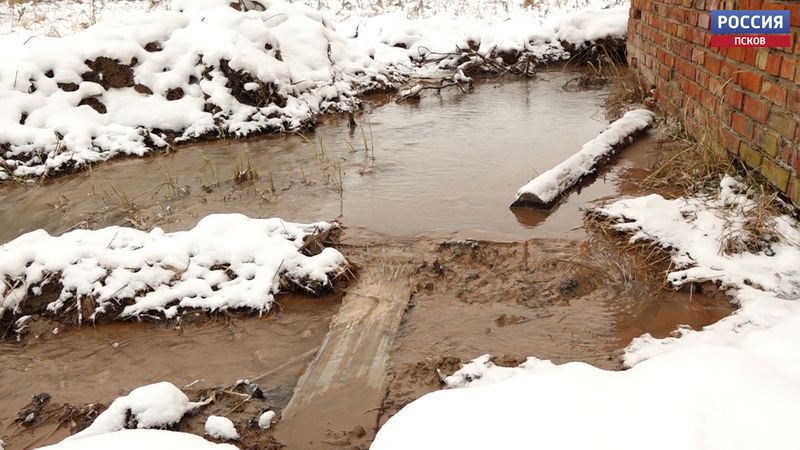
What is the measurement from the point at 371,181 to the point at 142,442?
9.17 feet

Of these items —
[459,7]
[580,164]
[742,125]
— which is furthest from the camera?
[459,7]

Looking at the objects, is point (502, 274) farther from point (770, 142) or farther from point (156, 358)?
point (156, 358)

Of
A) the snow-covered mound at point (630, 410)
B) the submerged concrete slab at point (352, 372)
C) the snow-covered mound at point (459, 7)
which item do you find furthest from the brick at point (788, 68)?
the snow-covered mound at point (459, 7)

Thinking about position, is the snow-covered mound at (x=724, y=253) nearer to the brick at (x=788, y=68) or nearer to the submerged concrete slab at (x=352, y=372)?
the brick at (x=788, y=68)

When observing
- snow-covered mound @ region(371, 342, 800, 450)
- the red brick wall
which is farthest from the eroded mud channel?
the red brick wall

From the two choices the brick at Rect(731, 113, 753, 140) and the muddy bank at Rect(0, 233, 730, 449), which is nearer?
the muddy bank at Rect(0, 233, 730, 449)

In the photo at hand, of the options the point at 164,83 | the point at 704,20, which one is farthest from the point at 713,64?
the point at 164,83

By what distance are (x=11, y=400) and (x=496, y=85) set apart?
6.05 metres

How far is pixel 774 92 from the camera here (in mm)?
2881

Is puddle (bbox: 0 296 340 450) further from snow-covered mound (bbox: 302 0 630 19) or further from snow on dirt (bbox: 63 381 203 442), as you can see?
snow-covered mound (bbox: 302 0 630 19)

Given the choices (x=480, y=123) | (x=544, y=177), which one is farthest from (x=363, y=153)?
(x=544, y=177)

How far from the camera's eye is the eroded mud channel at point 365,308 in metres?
2.21

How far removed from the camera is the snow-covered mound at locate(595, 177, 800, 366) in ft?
7.32

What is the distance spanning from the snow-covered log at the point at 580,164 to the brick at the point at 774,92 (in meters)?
1.13
